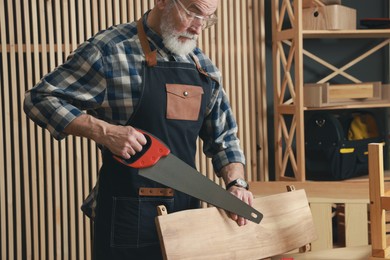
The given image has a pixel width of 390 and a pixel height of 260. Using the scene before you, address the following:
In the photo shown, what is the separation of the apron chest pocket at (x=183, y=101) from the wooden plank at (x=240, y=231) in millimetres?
379

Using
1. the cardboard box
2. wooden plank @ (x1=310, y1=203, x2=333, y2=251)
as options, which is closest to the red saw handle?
wooden plank @ (x1=310, y1=203, x2=333, y2=251)

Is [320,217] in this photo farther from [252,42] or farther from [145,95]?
[252,42]

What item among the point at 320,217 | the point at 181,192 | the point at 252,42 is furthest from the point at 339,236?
the point at 181,192

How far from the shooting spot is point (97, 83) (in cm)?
224

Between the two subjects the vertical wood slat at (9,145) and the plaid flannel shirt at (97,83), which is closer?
the plaid flannel shirt at (97,83)

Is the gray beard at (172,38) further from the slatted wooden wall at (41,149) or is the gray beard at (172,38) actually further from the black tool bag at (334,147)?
the black tool bag at (334,147)

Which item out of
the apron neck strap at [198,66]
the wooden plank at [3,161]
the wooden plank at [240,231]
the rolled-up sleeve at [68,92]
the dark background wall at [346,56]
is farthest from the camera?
the dark background wall at [346,56]

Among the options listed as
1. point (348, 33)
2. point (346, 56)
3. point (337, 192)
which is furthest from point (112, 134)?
point (346, 56)

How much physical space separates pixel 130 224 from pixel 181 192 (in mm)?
201

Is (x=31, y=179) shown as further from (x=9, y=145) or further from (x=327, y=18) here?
(x=327, y=18)

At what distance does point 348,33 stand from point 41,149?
7.18 feet

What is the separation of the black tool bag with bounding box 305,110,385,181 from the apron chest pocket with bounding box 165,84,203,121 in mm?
2379

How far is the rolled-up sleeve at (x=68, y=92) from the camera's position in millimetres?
2146

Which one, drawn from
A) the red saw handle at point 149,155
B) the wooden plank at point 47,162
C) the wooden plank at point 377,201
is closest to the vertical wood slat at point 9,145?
the wooden plank at point 47,162
